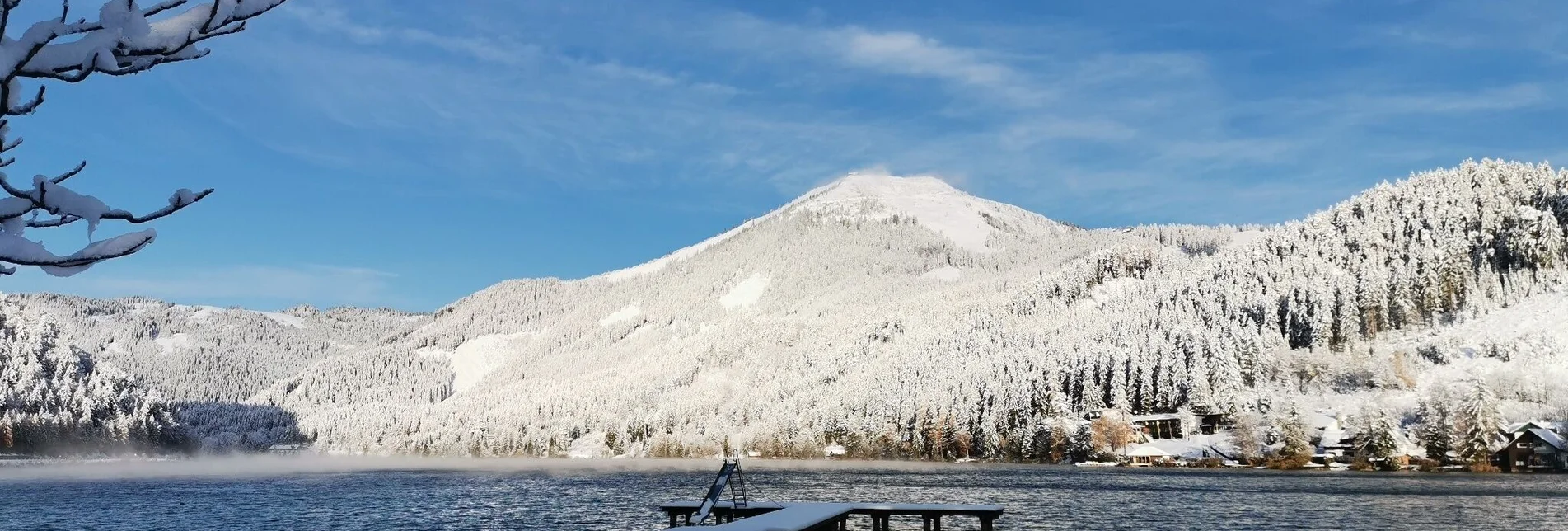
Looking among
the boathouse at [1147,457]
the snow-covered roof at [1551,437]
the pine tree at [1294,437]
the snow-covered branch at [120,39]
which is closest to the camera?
the snow-covered branch at [120,39]

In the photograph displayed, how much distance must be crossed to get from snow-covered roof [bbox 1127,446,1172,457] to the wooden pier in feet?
340

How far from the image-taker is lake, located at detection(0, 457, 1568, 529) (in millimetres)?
66500

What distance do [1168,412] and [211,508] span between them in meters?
132

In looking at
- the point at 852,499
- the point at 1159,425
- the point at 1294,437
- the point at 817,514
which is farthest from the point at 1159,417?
the point at 817,514

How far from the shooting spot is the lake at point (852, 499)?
66500 mm

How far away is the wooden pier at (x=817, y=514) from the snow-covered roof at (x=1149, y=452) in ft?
340

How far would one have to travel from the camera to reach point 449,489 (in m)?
113

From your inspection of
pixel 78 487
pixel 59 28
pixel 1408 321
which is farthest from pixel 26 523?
pixel 1408 321

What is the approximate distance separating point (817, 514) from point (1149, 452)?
126m

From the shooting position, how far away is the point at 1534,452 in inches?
4646

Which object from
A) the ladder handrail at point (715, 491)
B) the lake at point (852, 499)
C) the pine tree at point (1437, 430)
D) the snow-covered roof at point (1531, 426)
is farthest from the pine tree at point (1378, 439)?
the ladder handrail at point (715, 491)

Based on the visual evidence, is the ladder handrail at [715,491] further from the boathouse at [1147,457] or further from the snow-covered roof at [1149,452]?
the snow-covered roof at [1149,452]

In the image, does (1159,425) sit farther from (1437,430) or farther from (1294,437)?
(1437,430)

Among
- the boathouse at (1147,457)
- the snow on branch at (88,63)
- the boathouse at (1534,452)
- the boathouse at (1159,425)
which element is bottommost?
the boathouse at (1147,457)
